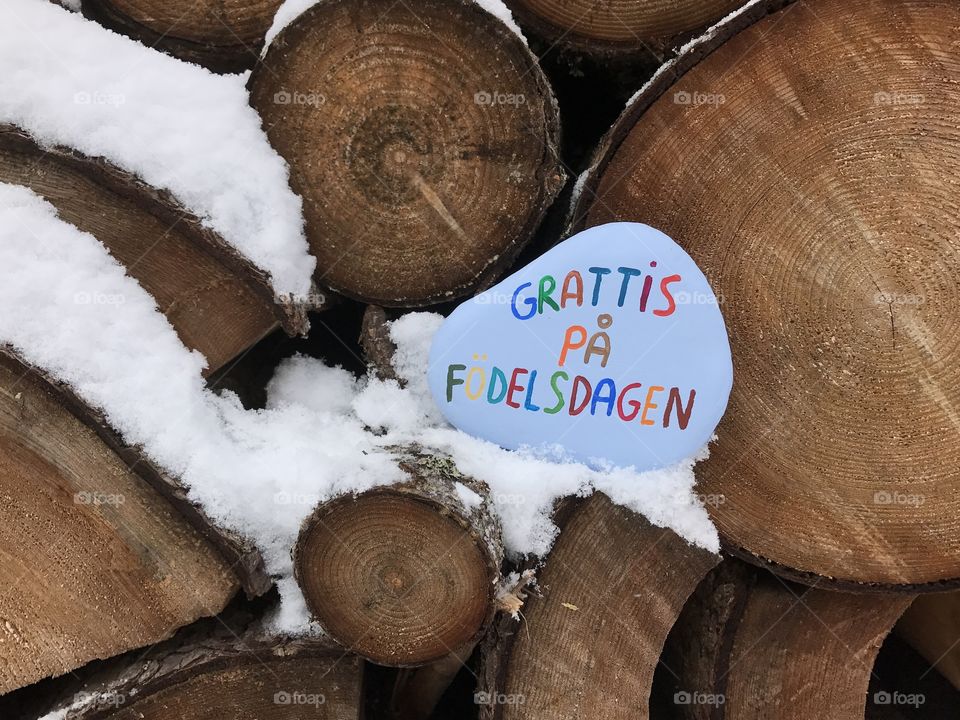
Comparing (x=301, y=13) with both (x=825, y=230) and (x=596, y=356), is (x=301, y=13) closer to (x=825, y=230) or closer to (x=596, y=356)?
(x=596, y=356)

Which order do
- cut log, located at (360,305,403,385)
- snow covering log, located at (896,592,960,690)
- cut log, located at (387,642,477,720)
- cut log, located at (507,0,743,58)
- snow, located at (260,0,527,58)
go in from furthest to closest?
snow covering log, located at (896,592,960,690) → cut log, located at (387,642,477,720) → cut log, located at (360,305,403,385) → cut log, located at (507,0,743,58) → snow, located at (260,0,527,58)

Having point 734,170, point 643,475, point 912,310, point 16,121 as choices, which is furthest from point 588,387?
point 16,121

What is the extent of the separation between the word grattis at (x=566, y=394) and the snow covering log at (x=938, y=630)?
122 cm

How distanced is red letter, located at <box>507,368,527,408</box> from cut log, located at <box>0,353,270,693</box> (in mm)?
614

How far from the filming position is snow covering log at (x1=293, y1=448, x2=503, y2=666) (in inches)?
49.8

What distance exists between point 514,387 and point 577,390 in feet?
0.43

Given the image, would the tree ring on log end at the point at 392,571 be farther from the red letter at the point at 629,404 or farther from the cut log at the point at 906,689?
the cut log at the point at 906,689

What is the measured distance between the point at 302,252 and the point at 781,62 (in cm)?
103

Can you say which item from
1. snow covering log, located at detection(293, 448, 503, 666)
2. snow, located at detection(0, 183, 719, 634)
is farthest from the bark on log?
snow covering log, located at detection(293, 448, 503, 666)

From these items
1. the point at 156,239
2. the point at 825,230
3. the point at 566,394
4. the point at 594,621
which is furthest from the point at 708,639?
the point at 156,239

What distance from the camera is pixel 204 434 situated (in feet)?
4.89

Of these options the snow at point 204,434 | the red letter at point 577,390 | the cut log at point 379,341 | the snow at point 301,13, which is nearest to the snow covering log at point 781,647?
the snow at point 204,434

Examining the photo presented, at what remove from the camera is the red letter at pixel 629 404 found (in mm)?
1498

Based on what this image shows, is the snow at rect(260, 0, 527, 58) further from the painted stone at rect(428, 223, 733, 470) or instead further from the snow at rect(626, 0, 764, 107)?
the painted stone at rect(428, 223, 733, 470)
